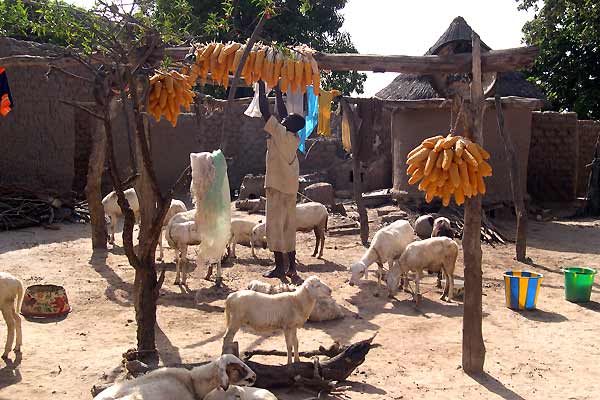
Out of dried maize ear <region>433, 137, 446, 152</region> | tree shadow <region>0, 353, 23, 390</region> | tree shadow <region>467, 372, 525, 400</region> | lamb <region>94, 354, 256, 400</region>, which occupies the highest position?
dried maize ear <region>433, 137, 446, 152</region>

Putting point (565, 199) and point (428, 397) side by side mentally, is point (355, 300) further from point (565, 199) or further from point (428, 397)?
point (565, 199)

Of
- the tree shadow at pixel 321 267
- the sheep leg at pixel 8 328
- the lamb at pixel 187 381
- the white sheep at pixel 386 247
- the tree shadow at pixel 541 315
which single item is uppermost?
the white sheep at pixel 386 247

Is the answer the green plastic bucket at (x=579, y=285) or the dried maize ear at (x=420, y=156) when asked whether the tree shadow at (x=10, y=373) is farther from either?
the green plastic bucket at (x=579, y=285)

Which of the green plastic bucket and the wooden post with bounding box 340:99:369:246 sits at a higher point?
the wooden post with bounding box 340:99:369:246

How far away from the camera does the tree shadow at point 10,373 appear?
18.1 feet

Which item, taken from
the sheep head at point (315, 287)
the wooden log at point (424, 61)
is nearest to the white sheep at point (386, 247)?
the wooden log at point (424, 61)

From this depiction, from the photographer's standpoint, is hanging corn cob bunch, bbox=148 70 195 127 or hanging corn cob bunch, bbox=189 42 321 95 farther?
hanging corn cob bunch, bbox=189 42 321 95

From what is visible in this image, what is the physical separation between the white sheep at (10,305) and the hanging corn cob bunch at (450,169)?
3.72 m

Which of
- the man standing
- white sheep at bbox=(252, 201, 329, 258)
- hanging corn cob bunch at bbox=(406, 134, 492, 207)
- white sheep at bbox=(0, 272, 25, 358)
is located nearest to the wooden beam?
hanging corn cob bunch at bbox=(406, 134, 492, 207)

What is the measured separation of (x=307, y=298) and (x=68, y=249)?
20.8 ft

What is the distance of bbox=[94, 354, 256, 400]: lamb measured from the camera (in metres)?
4.19

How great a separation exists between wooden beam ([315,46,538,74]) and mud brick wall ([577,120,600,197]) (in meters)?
12.8

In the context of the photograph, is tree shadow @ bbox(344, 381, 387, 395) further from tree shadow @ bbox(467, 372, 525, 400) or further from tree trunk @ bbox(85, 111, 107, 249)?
tree trunk @ bbox(85, 111, 107, 249)

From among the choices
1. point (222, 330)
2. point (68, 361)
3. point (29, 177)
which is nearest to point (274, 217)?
point (222, 330)
